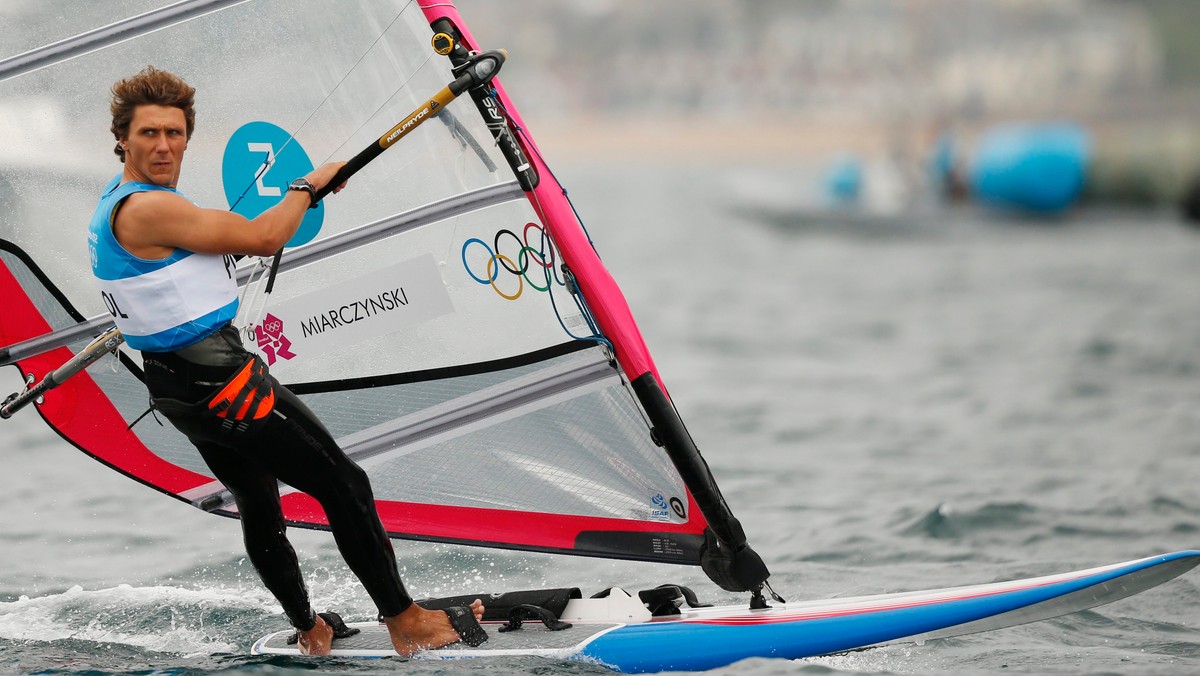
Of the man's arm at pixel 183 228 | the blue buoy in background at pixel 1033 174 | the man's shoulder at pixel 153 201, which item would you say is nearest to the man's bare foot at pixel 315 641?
the man's arm at pixel 183 228

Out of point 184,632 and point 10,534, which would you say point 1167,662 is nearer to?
point 184,632

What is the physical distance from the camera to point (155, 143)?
3191 mm

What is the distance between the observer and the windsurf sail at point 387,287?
3652mm

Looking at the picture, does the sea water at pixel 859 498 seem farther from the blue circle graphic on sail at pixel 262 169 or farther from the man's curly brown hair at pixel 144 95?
the man's curly brown hair at pixel 144 95

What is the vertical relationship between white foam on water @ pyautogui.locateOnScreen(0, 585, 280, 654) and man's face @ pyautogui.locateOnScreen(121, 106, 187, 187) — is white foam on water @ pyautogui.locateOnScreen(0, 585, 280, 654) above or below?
below

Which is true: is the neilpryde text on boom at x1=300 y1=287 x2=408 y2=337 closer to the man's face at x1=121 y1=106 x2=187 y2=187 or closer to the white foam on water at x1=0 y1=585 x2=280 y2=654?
the man's face at x1=121 y1=106 x2=187 y2=187

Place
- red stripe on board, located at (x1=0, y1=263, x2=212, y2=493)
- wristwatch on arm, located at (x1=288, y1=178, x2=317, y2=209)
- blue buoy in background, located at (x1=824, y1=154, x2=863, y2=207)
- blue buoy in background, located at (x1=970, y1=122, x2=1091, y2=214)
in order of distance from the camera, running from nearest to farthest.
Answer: wristwatch on arm, located at (x1=288, y1=178, x2=317, y2=209) → red stripe on board, located at (x1=0, y1=263, x2=212, y2=493) → blue buoy in background, located at (x1=970, y1=122, x2=1091, y2=214) → blue buoy in background, located at (x1=824, y1=154, x2=863, y2=207)

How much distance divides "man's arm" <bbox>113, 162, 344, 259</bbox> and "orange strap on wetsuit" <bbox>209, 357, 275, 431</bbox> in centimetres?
32

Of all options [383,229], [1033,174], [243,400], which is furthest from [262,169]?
[1033,174]

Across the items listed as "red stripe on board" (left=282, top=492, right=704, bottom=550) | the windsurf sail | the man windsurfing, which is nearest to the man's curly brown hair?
the man windsurfing

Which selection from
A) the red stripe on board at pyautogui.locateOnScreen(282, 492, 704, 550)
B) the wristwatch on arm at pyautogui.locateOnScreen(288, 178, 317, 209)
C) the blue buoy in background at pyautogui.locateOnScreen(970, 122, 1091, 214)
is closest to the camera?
the wristwatch on arm at pyautogui.locateOnScreen(288, 178, 317, 209)

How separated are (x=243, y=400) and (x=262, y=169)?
0.72 metres

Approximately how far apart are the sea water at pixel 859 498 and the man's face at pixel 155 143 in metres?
1.40

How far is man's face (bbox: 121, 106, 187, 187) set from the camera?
3180mm
